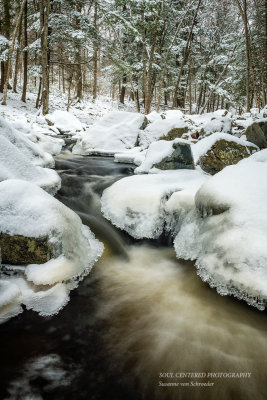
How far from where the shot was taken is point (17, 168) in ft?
13.3

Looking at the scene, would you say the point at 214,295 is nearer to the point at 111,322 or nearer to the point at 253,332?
the point at 253,332

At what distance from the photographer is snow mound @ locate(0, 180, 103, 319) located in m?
2.41

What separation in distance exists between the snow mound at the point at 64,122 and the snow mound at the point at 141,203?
8552 millimetres

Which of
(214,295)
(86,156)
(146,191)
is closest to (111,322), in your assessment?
(214,295)

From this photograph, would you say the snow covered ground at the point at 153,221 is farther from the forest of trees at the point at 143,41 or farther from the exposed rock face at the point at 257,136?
the forest of trees at the point at 143,41

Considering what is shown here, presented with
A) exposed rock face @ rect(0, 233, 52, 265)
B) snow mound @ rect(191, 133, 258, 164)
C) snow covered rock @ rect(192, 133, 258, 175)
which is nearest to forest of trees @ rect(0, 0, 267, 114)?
snow mound @ rect(191, 133, 258, 164)

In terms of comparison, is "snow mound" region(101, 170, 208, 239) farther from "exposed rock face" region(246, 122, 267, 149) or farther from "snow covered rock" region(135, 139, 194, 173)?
"exposed rock face" region(246, 122, 267, 149)

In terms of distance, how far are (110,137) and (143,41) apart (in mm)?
7539

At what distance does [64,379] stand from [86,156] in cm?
729

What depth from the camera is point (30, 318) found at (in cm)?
231

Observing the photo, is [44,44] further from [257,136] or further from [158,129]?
[257,136]

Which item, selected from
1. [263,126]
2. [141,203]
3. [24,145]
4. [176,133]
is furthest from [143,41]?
[141,203]

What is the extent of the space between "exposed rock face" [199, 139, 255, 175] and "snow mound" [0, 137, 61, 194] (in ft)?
11.5

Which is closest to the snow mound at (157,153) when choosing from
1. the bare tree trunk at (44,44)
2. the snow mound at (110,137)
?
the snow mound at (110,137)
